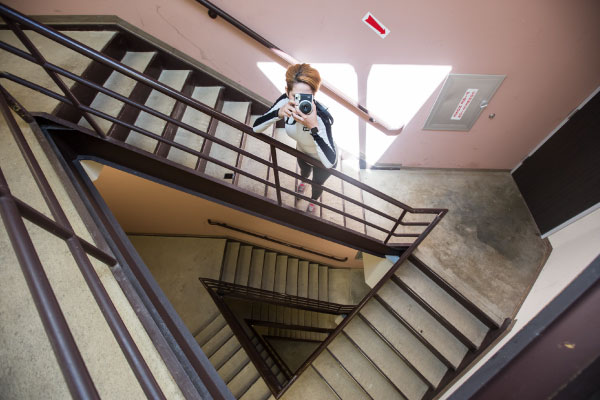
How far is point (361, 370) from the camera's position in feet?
10.8

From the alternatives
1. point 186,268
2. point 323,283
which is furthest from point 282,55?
point 323,283

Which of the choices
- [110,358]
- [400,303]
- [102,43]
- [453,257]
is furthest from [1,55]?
[453,257]

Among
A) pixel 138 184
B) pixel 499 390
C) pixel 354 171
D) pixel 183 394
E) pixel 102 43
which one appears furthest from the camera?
pixel 354 171

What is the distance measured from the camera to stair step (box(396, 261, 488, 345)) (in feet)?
9.49

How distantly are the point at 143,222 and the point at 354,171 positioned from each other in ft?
11.7

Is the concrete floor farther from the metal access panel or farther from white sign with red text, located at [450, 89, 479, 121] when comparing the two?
A: white sign with red text, located at [450, 89, 479, 121]

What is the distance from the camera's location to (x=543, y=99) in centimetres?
308

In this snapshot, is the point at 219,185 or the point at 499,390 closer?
the point at 499,390

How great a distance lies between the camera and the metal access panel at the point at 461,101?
9.34 feet

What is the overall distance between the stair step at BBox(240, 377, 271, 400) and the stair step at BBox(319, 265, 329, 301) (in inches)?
76.7

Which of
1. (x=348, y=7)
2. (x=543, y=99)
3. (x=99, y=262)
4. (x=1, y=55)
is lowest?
(x=99, y=262)

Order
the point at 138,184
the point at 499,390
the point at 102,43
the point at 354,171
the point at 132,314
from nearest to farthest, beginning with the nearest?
the point at 499,390 < the point at 132,314 < the point at 102,43 < the point at 138,184 < the point at 354,171

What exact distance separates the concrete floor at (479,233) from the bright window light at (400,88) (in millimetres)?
1007

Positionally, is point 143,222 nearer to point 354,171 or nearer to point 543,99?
point 354,171
